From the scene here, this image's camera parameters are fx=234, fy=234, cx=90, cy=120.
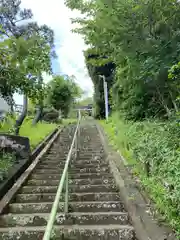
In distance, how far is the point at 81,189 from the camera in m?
4.49

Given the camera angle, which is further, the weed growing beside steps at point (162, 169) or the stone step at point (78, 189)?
the stone step at point (78, 189)

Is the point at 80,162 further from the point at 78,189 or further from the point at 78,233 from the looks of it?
the point at 78,233

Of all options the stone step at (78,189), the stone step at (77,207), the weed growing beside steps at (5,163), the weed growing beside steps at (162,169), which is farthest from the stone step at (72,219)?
the weed growing beside steps at (5,163)

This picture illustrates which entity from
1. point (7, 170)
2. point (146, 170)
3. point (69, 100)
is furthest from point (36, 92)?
point (69, 100)

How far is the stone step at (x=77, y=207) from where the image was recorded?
12.2 ft

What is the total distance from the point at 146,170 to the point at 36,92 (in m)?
3.69

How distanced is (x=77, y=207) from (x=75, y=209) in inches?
1.8

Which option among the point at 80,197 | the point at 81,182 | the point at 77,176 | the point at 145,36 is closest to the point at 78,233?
the point at 80,197

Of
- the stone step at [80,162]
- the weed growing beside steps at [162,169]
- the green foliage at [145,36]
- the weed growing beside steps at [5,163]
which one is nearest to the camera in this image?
the weed growing beside steps at [162,169]

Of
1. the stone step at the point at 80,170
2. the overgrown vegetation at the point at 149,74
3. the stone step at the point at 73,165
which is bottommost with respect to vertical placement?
the stone step at the point at 80,170

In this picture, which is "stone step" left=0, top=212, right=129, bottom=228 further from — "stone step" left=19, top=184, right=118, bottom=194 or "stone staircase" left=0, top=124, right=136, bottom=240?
"stone step" left=19, top=184, right=118, bottom=194

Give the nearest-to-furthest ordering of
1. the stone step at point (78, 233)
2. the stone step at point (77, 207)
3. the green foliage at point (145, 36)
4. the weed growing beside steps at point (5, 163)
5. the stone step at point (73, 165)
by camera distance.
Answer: the stone step at point (78, 233), the stone step at point (77, 207), the weed growing beside steps at point (5, 163), the green foliage at point (145, 36), the stone step at point (73, 165)

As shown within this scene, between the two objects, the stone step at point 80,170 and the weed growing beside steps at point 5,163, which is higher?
the weed growing beside steps at point 5,163

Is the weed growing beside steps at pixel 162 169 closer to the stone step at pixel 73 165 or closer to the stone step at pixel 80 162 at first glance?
the stone step at pixel 73 165
